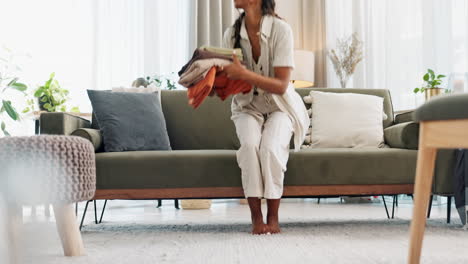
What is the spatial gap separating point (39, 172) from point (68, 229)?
31 centimetres

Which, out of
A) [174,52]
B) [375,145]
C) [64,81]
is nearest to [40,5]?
[64,81]

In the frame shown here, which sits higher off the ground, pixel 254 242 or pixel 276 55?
pixel 276 55

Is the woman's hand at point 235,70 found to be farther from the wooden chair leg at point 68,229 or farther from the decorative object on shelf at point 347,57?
the decorative object on shelf at point 347,57

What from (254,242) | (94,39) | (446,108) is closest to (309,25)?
(94,39)

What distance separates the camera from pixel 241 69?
2.24 meters

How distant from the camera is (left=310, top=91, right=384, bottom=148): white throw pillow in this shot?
115 inches

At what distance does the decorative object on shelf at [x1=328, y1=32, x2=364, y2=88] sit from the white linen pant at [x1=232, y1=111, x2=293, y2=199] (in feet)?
8.08

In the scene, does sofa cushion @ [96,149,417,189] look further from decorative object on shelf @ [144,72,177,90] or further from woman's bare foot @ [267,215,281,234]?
decorative object on shelf @ [144,72,177,90]

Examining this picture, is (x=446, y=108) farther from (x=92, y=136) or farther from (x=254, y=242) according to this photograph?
(x=92, y=136)

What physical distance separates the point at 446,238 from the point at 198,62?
119cm

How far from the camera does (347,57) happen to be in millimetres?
4727

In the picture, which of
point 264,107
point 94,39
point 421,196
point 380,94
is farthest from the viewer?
point 94,39

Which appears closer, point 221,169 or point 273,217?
point 273,217

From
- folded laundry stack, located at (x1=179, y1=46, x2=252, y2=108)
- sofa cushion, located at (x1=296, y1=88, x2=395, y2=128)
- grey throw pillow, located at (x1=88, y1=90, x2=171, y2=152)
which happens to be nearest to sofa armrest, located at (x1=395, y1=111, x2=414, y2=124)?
sofa cushion, located at (x1=296, y1=88, x2=395, y2=128)
